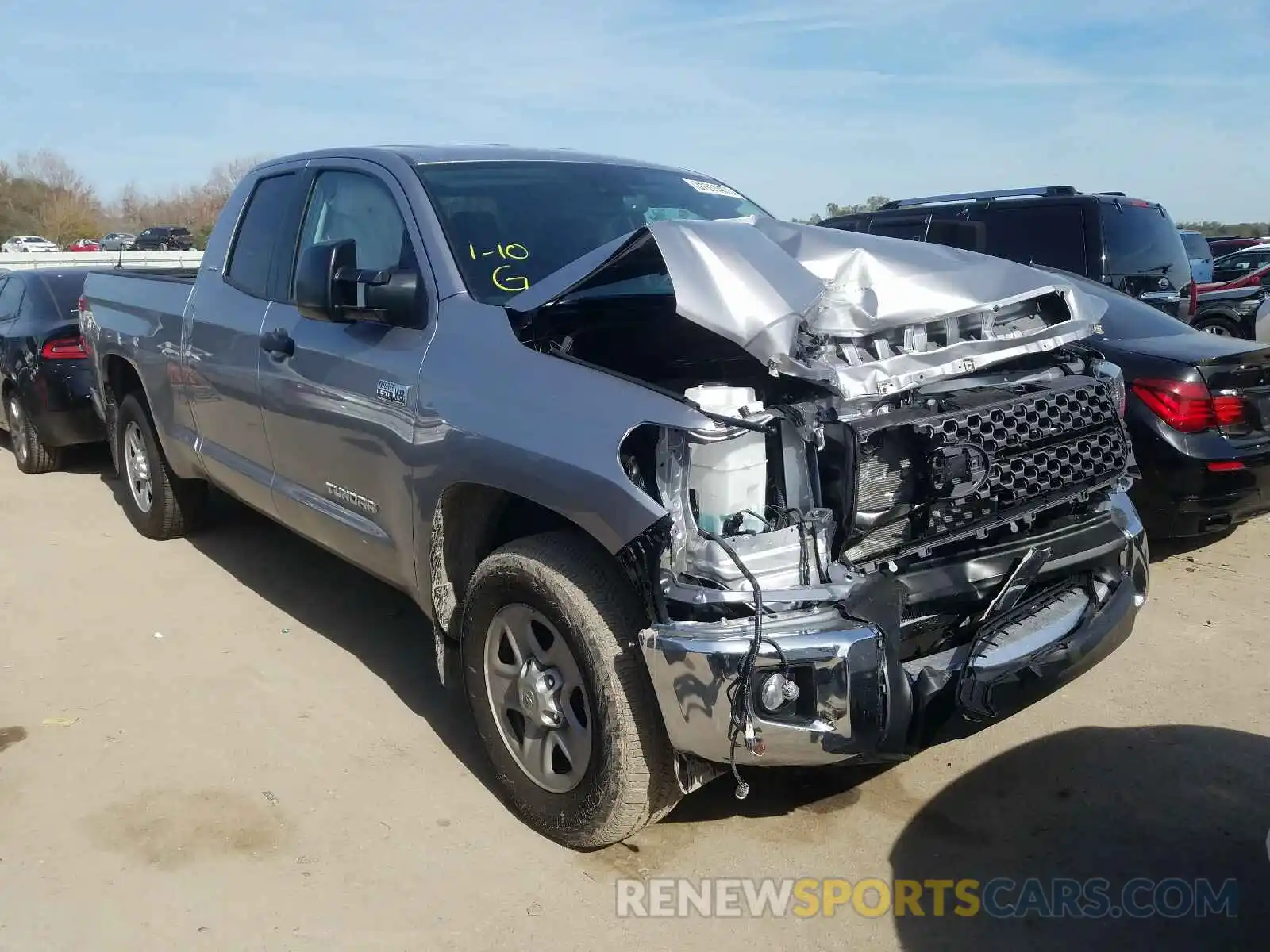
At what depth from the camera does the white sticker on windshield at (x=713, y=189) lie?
14.9 feet

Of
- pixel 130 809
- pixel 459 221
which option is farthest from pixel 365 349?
pixel 130 809

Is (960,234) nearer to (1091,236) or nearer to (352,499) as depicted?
(352,499)

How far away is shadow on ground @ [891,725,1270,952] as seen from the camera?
270 cm

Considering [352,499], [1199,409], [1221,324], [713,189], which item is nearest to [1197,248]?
[1221,324]

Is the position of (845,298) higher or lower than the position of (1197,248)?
higher

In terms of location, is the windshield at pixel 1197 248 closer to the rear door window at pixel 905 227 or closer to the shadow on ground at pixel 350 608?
the rear door window at pixel 905 227

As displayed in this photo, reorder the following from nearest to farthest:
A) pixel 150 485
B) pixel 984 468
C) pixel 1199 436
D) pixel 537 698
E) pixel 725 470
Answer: pixel 725 470, pixel 984 468, pixel 537 698, pixel 1199 436, pixel 150 485

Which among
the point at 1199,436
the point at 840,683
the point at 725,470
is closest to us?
the point at 840,683

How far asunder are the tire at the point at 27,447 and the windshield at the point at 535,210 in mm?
5979

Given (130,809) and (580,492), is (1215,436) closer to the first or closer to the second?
(580,492)

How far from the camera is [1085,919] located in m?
2.75

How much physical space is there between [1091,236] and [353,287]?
6.49m

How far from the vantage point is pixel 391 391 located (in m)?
3.48

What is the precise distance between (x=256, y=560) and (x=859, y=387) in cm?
426
